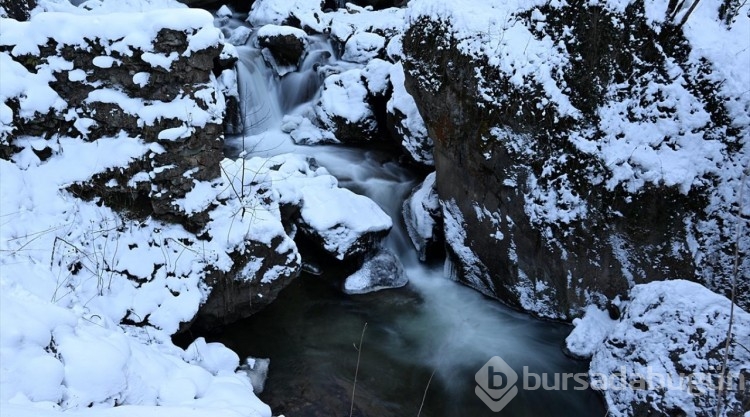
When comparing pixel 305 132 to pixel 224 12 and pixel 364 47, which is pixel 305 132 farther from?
pixel 224 12

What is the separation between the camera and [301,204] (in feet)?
20.8

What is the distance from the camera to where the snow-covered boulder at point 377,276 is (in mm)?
6352

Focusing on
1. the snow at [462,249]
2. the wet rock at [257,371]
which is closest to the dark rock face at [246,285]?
the wet rock at [257,371]

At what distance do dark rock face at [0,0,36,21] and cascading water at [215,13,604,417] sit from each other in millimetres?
5225

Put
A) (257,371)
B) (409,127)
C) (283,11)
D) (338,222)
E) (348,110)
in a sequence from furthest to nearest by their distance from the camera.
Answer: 1. (283,11)
2. (348,110)
3. (409,127)
4. (338,222)
5. (257,371)

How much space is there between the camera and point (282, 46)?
1064 cm

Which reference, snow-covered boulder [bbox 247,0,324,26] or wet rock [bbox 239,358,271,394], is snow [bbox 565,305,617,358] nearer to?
wet rock [bbox 239,358,271,394]

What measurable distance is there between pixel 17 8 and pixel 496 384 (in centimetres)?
804

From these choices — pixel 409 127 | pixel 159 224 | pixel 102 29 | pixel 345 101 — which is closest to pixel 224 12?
pixel 345 101

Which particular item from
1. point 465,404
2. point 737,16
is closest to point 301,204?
point 465,404

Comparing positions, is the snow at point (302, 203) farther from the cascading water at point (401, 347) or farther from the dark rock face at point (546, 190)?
the dark rock face at point (546, 190)

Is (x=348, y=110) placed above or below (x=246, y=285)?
above

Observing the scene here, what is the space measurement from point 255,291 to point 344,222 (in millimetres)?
1746

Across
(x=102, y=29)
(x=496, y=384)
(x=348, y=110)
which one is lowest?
(x=496, y=384)
